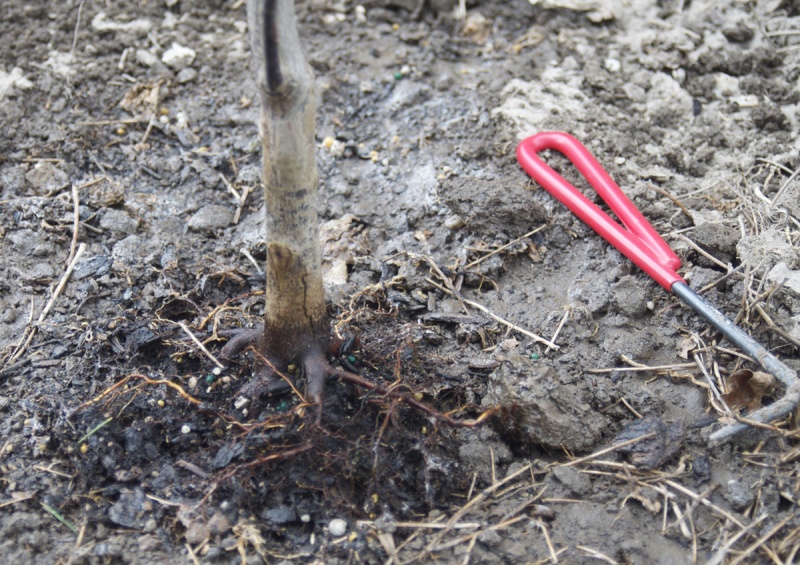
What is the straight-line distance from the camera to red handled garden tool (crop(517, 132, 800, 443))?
67.8 inches

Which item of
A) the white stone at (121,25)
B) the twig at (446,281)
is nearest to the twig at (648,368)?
the twig at (446,281)

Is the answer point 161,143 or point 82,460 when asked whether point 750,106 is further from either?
point 82,460

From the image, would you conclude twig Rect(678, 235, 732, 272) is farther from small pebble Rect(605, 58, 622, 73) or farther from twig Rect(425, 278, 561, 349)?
small pebble Rect(605, 58, 622, 73)

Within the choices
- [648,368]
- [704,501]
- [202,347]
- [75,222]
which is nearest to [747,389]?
[648,368]

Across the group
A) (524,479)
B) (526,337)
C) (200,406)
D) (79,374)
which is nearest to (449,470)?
(524,479)

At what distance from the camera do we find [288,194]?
148cm

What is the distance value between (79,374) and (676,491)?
5.21 ft

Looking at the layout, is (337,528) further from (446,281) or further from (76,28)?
(76,28)

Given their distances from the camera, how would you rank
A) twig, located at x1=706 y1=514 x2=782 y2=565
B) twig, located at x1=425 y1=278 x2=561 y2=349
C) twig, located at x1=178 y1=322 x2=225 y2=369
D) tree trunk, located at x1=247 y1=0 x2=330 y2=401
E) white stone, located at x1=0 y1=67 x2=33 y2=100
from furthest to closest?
white stone, located at x1=0 y1=67 x2=33 y2=100 → twig, located at x1=425 y1=278 x2=561 y2=349 → twig, located at x1=178 y1=322 x2=225 y2=369 → twig, located at x1=706 y1=514 x2=782 y2=565 → tree trunk, located at x1=247 y1=0 x2=330 y2=401

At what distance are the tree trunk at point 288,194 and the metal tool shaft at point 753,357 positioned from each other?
1041 millimetres

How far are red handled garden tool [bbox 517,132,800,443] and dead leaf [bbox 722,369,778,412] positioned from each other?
4 cm

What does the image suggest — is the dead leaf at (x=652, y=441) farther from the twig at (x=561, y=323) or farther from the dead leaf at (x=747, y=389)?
the twig at (x=561, y=323)

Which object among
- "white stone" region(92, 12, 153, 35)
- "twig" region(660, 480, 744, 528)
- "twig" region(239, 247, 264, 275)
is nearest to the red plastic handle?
"twig" region(660, 480, 744, 528)

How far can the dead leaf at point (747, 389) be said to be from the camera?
179 cm
